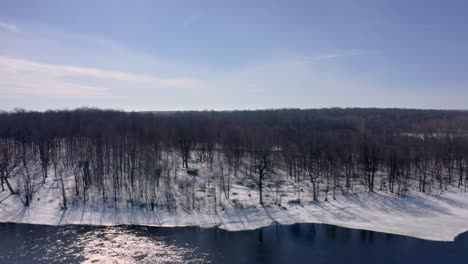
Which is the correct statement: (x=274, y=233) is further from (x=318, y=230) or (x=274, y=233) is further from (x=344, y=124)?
(x=344, y=124)

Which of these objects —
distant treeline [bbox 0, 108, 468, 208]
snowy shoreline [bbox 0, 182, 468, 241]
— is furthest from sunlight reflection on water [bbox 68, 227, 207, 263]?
distant treeline [bbox 0, 108, 468, 208]

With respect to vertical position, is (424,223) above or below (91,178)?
below

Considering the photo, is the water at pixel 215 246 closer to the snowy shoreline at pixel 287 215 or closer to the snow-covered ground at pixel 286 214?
the snowy shoreline at pixel 287 215

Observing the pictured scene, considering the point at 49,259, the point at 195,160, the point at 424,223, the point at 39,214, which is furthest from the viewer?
the point at 195,160

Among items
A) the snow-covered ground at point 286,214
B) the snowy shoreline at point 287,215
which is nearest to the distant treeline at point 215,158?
the snow-covered ground at point 286,214

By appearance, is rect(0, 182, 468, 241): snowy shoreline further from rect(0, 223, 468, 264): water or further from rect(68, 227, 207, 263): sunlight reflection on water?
rect(68, 227, 207, 263): sunlight reflection on water

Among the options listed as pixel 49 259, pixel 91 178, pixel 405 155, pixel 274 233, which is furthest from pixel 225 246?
pixel 405 155
